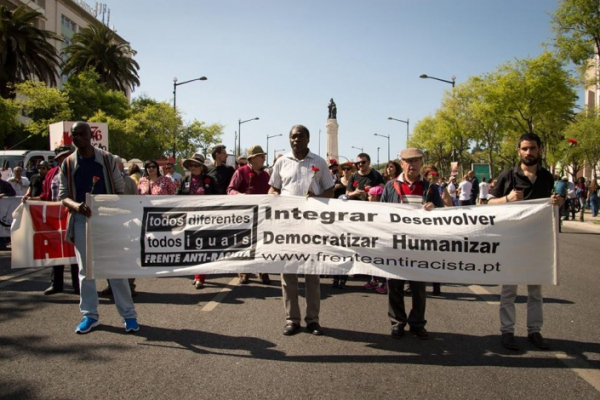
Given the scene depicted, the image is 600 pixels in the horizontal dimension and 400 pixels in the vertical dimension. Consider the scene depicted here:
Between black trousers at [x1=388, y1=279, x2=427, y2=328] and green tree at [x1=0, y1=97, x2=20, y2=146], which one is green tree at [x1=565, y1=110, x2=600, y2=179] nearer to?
black trousers at [x1=388, y1=279, x2=427, y2=328]

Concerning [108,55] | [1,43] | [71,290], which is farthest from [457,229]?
[108,55]

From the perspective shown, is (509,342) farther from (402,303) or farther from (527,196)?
(527,196)

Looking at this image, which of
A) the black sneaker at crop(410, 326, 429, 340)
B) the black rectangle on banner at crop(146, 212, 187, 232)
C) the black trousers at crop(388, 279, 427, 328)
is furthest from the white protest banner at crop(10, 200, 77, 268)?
the black sneaker at crop(410, 326, 429, 340)

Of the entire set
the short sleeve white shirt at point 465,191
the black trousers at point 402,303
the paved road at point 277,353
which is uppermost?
the short sleeve white shirt at point 465,191

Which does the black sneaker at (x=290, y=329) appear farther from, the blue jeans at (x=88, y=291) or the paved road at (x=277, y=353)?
the blue jeans at (x=88, y=291)

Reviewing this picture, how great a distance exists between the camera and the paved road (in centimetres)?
371

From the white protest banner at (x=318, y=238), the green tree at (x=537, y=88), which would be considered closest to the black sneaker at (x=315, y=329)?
the white protest banner at (x=318, y=238)

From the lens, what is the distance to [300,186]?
5.27 metres

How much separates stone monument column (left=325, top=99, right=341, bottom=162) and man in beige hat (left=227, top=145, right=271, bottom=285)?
173 feet

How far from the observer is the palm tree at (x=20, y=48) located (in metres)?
36.0

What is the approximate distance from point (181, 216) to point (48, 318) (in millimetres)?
1985

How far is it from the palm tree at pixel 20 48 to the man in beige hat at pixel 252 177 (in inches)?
1380

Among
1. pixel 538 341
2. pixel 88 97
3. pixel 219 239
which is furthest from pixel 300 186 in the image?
pixel 88 97

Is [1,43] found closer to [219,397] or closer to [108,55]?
[108,55]
